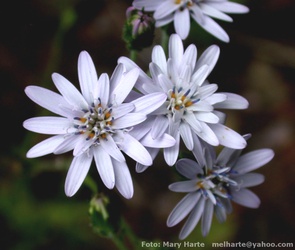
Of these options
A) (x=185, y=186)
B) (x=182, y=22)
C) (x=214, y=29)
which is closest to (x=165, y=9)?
(x=182, y=22)

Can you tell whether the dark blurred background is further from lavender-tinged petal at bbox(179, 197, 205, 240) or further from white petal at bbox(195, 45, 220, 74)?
white petal at bbox(195, 45, 220, 74)

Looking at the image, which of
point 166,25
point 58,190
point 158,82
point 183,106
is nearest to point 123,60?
point 158,82

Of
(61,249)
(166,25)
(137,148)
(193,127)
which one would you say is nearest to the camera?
(137,148)

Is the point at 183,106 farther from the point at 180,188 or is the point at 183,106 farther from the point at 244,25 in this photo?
the point at 244,25

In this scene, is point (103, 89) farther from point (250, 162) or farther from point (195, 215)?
point (250, 162)

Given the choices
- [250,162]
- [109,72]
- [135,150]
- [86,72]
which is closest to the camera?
[135,150]

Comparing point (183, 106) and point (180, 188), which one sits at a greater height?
point (183, 106)

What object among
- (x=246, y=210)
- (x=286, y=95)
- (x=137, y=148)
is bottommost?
(x=246, y=210)

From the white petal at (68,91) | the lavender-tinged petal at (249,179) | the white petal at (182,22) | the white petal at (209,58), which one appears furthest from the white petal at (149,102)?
the lavender-tinged petal at (249,179)
